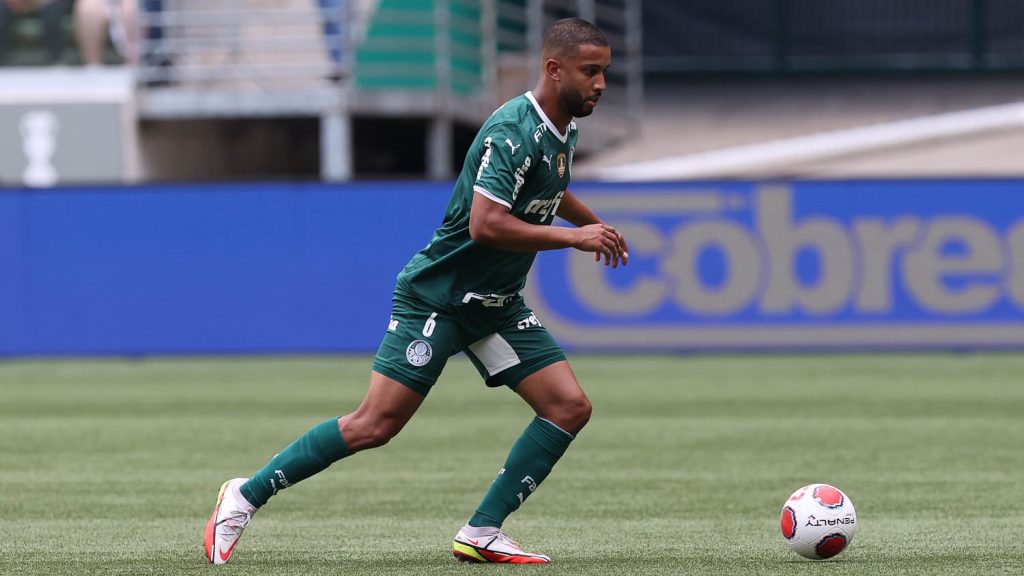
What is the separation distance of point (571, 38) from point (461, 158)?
65.1ft

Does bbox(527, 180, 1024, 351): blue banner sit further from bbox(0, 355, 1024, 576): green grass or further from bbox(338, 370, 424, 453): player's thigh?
bbox(338, 370, 424, 453): player's thigh

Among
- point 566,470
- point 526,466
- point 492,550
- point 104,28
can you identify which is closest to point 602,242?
point 526,466

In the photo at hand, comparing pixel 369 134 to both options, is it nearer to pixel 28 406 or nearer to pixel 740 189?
pixel 740 189

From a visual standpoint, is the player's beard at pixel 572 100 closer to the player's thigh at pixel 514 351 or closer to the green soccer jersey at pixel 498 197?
the green soccer jersey at pixel 498 197

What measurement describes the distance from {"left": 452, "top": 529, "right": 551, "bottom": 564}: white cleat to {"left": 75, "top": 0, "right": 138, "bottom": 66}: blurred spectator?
16037mm

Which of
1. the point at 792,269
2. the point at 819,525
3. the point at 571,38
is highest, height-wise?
the point at 571,38

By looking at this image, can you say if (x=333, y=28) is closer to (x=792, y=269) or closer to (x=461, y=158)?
(x=461, y=158)

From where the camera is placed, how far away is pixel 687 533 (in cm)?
731

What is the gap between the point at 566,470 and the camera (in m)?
9.75

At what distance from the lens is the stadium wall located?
17.5m

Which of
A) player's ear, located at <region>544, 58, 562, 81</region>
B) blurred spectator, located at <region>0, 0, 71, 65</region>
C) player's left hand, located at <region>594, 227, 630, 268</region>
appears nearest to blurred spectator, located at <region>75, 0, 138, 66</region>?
blurred spectator, located at <region>0, 0, 71, 65</region>

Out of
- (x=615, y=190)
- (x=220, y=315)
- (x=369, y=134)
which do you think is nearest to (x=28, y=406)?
(x=220, y=315)

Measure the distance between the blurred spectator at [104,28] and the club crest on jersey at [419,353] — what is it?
52.0ft

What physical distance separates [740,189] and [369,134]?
7824mm
